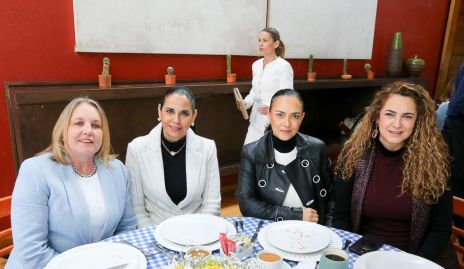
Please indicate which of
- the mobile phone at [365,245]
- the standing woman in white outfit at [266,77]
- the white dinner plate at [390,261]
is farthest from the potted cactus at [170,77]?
the white dinner plate at [390,261]

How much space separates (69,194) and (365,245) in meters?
1.16

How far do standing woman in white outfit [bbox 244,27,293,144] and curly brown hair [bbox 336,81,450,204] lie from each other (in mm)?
1420

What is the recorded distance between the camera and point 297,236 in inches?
51.5

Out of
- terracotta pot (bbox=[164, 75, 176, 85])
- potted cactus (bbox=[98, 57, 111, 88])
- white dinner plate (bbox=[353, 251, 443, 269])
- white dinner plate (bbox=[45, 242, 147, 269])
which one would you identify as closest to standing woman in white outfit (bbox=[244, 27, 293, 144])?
terracotta pot (bbox=[164, 75, 176, 85])

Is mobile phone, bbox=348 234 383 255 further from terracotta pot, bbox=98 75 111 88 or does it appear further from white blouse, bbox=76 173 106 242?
terracotta pot, bbox=98 75 111 88

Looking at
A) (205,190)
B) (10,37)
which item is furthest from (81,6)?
(205,190)

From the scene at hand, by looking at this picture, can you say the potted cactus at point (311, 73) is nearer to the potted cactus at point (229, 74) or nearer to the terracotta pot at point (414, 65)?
the potted cactus at point (229, 74)

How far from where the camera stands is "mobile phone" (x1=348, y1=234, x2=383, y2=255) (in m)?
1.24

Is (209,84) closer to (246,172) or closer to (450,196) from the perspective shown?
(246,172)

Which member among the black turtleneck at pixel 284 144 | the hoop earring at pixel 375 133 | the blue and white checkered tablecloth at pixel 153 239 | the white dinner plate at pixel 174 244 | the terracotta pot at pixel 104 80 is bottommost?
the blue and white checkered tablecloth at pixel 153 239

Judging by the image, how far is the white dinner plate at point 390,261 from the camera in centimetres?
114

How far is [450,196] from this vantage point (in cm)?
157

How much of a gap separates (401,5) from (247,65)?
283 centimetres

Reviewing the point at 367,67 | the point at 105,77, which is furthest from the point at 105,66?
the point at 367,67
